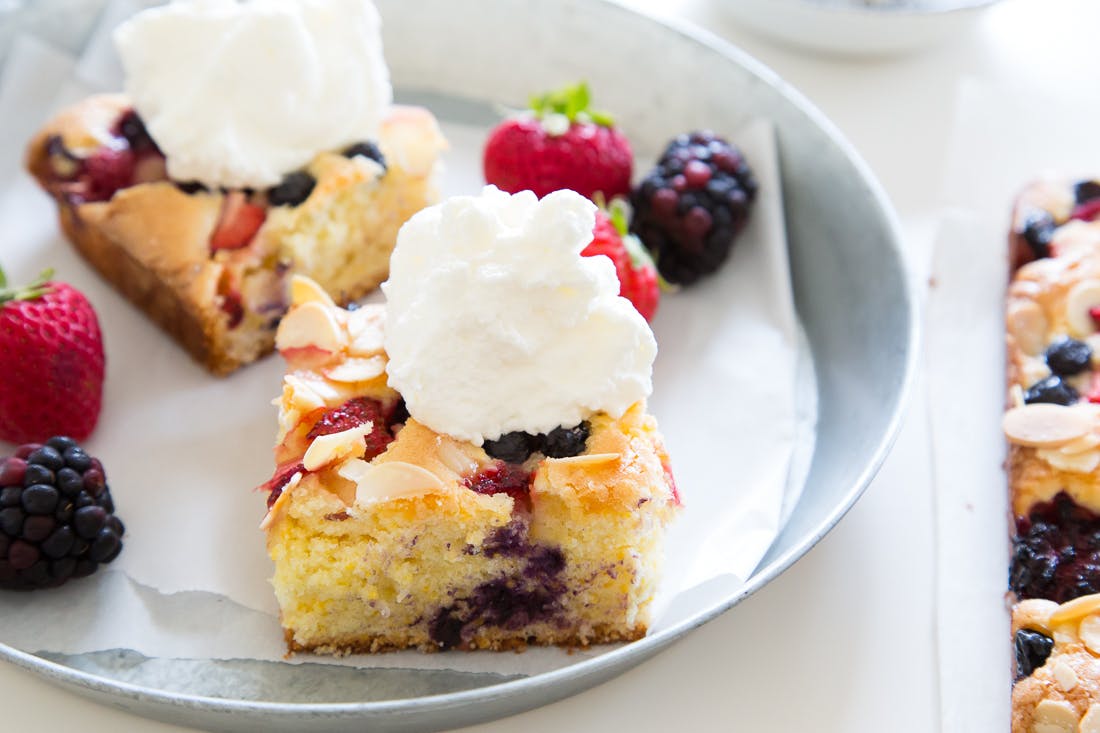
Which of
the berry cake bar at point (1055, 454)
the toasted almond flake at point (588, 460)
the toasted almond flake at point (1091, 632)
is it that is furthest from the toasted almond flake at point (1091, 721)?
the toasted almond flake at point (588, 460)

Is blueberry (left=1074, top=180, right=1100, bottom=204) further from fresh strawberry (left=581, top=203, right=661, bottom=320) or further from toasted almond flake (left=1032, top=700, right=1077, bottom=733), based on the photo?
toasted almond flake (left=1032, top=700, right=1077, bottom=733)

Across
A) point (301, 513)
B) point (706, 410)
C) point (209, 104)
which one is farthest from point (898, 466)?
point (209, 104)

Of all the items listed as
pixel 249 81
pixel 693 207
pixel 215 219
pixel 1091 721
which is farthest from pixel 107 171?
pixel 1091 721

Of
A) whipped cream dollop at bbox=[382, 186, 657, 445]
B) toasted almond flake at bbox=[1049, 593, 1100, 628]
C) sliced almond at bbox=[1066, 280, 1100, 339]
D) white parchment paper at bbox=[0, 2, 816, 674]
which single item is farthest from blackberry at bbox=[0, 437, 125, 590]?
sliced almond at bbox=[1066, 280, 1100, 339]

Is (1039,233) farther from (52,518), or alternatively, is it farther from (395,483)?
(52,518)

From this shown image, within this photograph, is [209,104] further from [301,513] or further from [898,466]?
[898,466]

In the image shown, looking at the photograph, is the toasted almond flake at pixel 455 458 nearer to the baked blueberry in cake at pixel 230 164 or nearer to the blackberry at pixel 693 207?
the baked blueberry in cake at pixel 230 164
